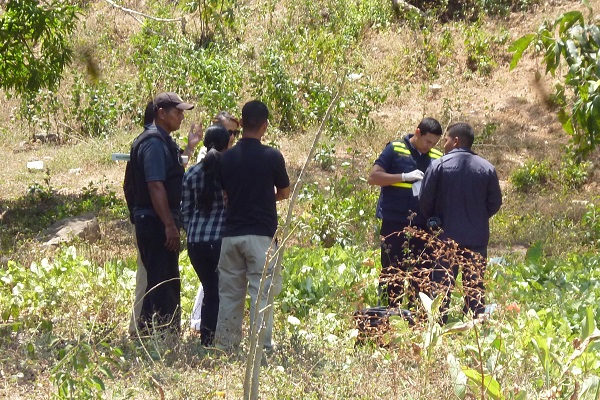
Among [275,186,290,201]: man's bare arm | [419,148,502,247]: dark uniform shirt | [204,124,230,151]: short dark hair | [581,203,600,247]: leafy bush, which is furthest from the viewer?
[581,203,600,247]: leafy bush

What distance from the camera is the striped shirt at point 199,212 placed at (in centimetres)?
607

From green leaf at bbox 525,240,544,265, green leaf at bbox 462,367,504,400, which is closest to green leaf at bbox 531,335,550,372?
green leaf at bbox 462,367,504,400

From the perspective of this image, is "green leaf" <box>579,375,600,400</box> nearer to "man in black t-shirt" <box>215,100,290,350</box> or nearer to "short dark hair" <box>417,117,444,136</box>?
"man in black t-shirt" <box>215,100,290,350</box>

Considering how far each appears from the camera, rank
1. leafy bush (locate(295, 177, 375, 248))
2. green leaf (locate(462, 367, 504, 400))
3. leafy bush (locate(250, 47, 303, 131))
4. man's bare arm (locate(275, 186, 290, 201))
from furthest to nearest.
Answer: leafy bush (locate(250, 47, 303, 131)) < leafy bush (locate(295, 177, 375, 248)) < man's bare arm (locate(275, 186, 290, 201)) < green leaf (locate(462, 367, 504, 400))

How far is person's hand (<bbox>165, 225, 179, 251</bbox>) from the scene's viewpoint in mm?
5906

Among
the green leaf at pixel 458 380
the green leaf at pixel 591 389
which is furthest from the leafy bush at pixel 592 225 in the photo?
the green leaf at pixel 458 380

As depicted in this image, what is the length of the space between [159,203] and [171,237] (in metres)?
0.24

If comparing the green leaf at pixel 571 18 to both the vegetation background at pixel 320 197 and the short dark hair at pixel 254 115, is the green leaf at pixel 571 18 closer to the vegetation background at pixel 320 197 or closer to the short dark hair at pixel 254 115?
the vegetation background at pixel 320 197

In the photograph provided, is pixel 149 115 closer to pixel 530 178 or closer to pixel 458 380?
pixel 458 380

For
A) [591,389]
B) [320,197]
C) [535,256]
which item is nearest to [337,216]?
[320,197]

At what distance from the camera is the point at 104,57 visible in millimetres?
18375

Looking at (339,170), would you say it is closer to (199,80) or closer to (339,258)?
(199,80)

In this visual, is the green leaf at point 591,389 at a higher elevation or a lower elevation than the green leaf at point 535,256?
higher

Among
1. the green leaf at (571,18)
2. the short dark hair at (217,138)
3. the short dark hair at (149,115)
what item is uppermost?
the green leaf at (571,18)
